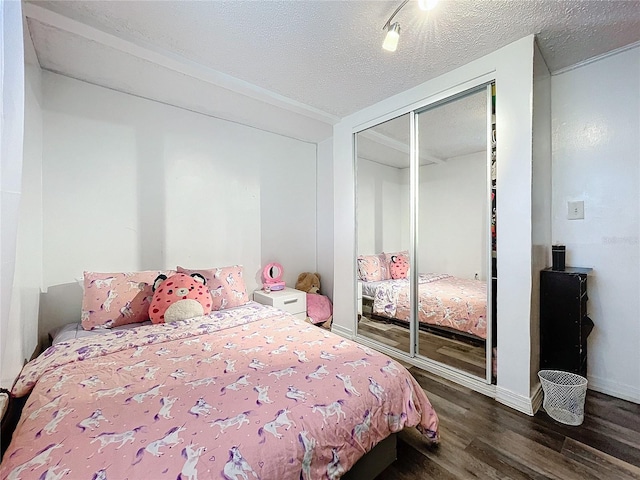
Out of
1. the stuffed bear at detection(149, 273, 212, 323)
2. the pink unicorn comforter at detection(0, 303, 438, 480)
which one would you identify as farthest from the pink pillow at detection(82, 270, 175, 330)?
the pink unicorn comforter at detection(0, 303, 438, 480)

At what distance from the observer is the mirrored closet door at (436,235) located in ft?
7.40

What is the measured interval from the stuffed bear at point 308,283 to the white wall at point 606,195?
8.27ft

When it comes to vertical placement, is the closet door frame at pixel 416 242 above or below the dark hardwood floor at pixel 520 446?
above

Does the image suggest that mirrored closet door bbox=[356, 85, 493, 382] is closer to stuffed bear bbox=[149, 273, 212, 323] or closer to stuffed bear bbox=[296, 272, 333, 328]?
stuffed bear bbox=[296, 272, 333, 328]

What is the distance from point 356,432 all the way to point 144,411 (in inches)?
33.1

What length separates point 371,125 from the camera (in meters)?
2.89

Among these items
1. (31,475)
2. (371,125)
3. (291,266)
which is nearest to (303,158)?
(371,125)

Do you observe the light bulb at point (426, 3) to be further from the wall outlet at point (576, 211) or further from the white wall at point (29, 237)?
A: the white wall at point (29, 237)

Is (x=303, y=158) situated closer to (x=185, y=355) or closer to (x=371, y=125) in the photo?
(x=371, y=125)

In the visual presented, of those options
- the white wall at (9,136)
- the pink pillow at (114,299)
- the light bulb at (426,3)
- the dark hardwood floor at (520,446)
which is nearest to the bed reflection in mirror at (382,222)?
the dark hardwood floor at (520,446)

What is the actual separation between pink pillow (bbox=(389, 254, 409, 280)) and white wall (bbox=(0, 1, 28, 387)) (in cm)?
249

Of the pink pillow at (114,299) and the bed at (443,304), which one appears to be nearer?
the pink pillow at (114,299)

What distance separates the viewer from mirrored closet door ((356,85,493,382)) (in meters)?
2.26

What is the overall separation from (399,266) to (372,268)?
35 centimetres
